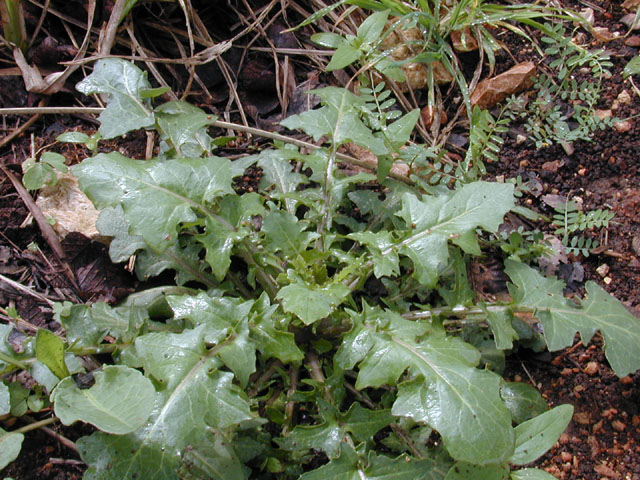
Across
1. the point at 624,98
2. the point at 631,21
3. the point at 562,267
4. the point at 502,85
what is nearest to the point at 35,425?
the point at 562,267

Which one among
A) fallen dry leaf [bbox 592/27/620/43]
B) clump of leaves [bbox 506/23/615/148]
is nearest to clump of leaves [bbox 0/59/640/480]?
clump of leaves [bbox 506/23/615/148]

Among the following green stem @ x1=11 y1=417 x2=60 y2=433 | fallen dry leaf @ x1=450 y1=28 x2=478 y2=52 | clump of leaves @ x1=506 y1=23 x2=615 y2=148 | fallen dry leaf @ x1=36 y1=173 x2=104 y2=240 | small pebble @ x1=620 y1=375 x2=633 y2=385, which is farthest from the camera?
fallen dry leaf @ x1=450 y1=28 x2=478 y2=52

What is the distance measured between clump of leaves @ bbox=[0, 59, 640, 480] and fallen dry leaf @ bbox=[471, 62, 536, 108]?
2.50 ft

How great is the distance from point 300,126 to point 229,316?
2.88 ft

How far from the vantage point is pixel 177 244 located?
2.29 m

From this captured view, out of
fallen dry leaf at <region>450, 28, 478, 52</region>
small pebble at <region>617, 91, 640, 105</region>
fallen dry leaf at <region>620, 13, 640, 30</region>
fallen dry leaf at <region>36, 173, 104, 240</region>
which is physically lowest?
fallen dry leaf at <region>36, 173, 104, 240</region>

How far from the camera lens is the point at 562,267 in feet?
8.35

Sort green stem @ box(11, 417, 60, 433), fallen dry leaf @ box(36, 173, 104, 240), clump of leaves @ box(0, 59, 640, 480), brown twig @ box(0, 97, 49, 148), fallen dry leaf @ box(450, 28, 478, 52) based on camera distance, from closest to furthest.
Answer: clump of leaves @ box(0, 59, 640, 480), green stem @ box(11, 417, 60, 433), fallen dry leaf @ box(36, 173, 104, 240), brown twig @ box(0, 97, 49, 148), fallen dry leaf @ box(450, 28, 478, 52)

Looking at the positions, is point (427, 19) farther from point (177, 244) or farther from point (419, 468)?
point (419, 468)

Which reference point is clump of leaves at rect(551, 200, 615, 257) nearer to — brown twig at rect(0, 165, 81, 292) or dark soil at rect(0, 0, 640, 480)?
dark soil at rect(0, 0, 640, 480)

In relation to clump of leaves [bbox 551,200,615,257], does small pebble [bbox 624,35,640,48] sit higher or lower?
higher

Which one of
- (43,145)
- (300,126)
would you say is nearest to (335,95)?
(300,126)

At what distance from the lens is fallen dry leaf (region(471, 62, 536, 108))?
2980 mm

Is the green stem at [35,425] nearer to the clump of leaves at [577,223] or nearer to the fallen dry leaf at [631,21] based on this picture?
the clump of leaves at [577,223]
